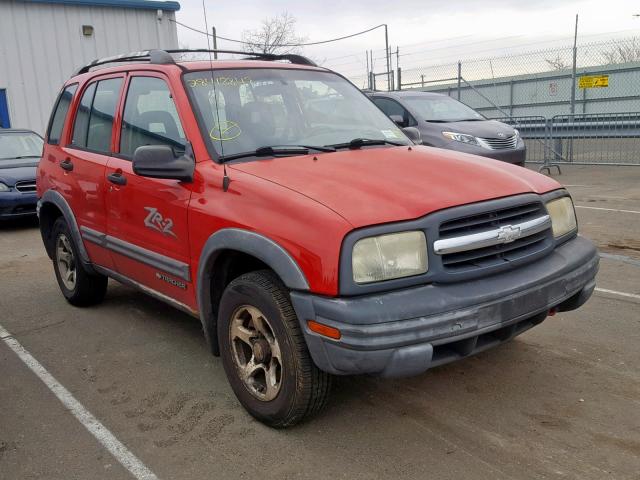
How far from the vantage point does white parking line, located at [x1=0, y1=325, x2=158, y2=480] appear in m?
2.91

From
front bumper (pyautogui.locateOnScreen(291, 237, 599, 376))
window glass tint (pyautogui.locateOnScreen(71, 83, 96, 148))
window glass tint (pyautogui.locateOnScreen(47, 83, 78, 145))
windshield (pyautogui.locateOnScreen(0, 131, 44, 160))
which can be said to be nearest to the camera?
front bumper (pyautogui.locateOnScreen(291, 237, 599, 376))

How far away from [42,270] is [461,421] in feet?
17.4

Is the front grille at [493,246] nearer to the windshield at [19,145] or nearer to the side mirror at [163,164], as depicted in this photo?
the side mirror at [163,164]

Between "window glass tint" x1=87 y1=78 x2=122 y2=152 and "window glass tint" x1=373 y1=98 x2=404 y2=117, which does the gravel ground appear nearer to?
"window glass tint" x1=87 y1=78 x2=122 y2=152

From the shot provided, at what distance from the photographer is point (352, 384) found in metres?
3.67

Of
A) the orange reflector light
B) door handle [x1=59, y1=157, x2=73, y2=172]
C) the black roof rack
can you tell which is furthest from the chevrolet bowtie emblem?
door handle [x1=59, y1=157, x2=73, y2=172]

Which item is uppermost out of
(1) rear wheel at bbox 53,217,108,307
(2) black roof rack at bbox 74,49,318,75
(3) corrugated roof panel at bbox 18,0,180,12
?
(3) corrugated roof panel at bbox 18,0,180,12

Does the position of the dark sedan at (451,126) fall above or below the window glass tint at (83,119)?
below

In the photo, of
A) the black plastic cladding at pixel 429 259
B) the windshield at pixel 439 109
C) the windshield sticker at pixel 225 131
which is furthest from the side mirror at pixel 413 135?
the windshield at pixel 439 109

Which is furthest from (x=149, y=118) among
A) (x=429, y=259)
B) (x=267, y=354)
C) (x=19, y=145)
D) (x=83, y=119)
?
(x=19, y=145)

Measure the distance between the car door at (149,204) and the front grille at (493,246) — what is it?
150cm

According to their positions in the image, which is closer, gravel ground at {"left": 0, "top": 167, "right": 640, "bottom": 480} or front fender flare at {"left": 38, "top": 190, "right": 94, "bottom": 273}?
gravel ground at {"left": 0, "top": 167, "right": 640, "bottom": 480}

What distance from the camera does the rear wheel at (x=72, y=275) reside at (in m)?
5.09

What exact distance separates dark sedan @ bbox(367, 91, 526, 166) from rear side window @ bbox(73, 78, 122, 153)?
5.72 metres
